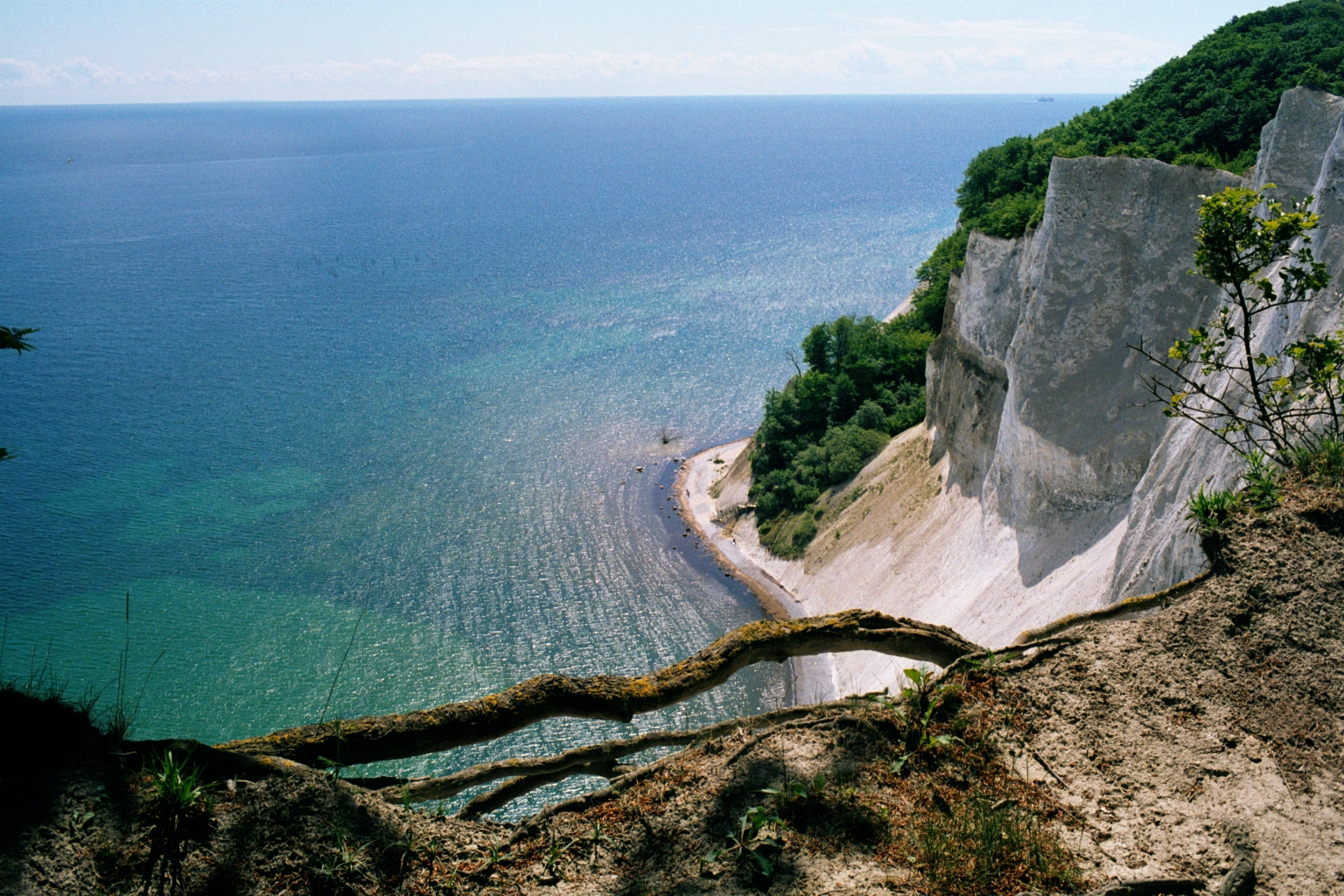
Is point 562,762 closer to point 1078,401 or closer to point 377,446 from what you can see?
point 1078,401

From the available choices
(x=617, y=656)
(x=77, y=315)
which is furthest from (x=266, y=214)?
(x=617, y=656)

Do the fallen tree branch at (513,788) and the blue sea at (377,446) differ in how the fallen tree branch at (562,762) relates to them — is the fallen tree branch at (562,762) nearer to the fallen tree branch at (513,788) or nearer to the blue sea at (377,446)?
the fallen tree branch at (513,788)

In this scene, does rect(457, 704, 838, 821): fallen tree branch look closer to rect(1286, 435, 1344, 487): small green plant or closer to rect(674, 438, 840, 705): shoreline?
rect(1286, 435, 1344, 487): small green plant

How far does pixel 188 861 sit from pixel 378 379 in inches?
2797

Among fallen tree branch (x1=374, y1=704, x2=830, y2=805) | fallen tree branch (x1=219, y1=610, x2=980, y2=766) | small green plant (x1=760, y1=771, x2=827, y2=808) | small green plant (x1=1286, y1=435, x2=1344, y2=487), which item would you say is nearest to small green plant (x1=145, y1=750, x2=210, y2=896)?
fallen tree branch (x1=219, y1=610, x2=980, y2=766)

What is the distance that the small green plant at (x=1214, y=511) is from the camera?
8367mm

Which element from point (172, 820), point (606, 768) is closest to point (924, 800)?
point (606, 768)

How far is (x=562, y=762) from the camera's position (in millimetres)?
7406

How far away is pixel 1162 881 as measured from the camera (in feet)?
18.8

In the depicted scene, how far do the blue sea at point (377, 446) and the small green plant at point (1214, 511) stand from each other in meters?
9.36

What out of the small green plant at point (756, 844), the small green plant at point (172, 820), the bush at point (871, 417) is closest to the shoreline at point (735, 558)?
the bush at point (871, 417)

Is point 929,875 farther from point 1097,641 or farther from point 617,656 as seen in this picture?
point 617,656

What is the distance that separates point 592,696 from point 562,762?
0.60 m

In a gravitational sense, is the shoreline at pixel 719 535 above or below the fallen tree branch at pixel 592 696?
below
